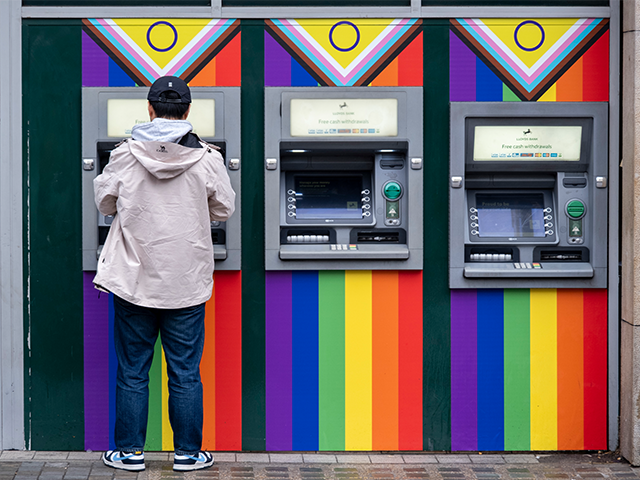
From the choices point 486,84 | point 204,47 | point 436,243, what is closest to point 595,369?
point 436,243

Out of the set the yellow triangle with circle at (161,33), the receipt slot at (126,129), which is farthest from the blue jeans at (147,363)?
the yellow triangle with circle at (161,33)

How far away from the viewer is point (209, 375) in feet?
14.0

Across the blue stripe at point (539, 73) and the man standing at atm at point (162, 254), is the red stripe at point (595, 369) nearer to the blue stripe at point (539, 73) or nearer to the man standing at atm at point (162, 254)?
the blue stripe at point (539, 73)

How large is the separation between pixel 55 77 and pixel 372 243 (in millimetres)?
2001

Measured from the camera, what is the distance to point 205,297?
3.77m

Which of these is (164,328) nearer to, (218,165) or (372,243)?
(218,165)

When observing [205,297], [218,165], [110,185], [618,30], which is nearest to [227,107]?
[218,165]

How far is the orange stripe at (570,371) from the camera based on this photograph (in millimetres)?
4277

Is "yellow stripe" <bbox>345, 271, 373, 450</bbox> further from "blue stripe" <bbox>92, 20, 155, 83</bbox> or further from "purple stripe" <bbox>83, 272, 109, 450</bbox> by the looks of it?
"blue stripe" <bbox>92, 20, 155, 83</bbox>

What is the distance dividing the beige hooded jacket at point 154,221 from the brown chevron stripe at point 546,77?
1.65 m

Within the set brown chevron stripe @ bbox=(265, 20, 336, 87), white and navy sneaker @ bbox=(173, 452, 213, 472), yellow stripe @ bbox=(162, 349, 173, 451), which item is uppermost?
brown chevron stripe @ bbox=(265, 20, 336, 87)

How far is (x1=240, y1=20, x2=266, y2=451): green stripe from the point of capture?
164 inches

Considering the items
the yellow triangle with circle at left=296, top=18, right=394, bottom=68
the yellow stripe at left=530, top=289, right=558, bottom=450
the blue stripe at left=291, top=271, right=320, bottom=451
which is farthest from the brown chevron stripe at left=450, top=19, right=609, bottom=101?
the blue stripe at left=291, top=271, right=320, bottom=451

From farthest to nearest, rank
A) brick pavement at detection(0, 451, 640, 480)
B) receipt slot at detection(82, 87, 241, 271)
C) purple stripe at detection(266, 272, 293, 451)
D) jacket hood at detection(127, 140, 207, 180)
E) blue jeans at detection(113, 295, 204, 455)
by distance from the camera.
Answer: purple stripe at detection(266, 272, 293, 451), receipt slot at detection(82, 87, 241, 271), brick pavement at detection(0, 451, 640, 480), blue jeans at detection(113, 295, 204, 455), jacket hood at detection(127, 140, 207, 180)
